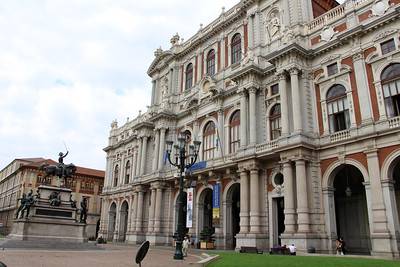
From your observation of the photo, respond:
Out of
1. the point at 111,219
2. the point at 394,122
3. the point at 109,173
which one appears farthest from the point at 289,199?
the point at 109,173

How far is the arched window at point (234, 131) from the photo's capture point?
3203cm

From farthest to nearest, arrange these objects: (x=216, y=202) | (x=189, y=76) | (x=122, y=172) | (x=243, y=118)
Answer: (x=122, y=172) → (x=189, y=76) → (x=216, y=202) → (x=243, y=118)

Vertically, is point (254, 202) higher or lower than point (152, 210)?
higher

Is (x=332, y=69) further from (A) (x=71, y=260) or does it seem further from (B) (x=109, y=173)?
(B) (x=109, y=173)

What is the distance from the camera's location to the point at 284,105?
26188 mm

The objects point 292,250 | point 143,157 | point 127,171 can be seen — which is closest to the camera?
point 292,250

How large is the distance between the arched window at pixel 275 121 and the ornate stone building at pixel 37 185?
4766cm

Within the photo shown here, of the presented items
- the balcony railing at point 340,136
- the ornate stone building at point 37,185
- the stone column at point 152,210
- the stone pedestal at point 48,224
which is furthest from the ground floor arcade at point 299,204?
the ornate stone building at point 37,185

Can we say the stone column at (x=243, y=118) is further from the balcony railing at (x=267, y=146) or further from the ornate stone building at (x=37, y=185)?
the ornate stone building at (x=37, y=185)

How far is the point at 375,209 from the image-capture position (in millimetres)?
20703

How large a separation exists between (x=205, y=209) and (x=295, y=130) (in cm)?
1431

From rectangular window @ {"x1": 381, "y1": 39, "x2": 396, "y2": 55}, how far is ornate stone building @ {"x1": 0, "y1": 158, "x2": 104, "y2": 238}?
57.0 metres

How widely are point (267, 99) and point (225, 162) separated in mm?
6614

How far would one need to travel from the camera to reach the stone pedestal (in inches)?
907
